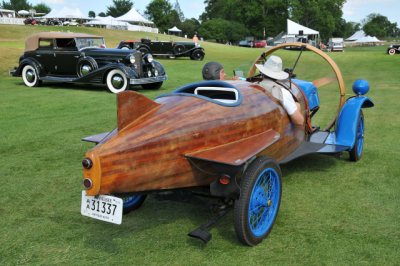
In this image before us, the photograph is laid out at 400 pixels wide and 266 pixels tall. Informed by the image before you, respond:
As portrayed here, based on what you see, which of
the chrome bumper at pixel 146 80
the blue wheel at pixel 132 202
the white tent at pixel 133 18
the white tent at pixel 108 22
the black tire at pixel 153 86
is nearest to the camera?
the blue wheel at pixel 132 202

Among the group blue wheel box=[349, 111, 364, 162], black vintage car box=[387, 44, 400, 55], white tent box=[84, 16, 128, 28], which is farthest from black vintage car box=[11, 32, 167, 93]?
white tent box=[84, 16, 128, 28]

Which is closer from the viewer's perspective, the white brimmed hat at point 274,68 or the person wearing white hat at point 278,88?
the person wearing white hat at point 278,88

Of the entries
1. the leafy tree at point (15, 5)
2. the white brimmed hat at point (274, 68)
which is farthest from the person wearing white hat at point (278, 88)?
the leafy tree at point (15, 5)

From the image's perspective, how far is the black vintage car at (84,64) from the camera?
40.1ft

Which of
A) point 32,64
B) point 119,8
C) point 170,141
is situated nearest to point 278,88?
point 170,141

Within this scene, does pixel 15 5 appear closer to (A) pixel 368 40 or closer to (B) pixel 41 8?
(B) pixel 41 8

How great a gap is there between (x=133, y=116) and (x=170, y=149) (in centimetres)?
36

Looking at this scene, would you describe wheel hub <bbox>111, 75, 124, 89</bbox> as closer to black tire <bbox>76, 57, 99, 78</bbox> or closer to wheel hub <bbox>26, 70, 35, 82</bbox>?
black tire <bbox>76, 57, 99, 78</bbox>

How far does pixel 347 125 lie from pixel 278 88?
1396 mm

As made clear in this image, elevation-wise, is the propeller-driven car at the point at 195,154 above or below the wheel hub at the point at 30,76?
below

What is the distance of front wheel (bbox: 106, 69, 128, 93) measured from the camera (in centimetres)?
1216

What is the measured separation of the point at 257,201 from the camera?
10.6 feet

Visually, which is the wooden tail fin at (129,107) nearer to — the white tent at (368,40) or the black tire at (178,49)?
the black tire at (178,49)

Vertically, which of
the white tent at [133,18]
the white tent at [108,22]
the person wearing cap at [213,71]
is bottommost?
the person wearing cap at [213,71]
